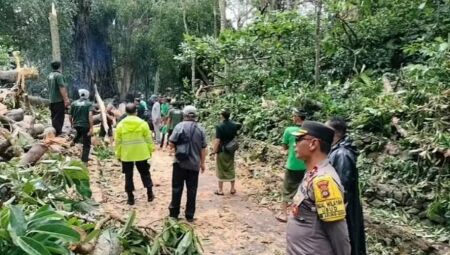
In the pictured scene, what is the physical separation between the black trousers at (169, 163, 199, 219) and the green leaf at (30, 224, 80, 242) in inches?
149

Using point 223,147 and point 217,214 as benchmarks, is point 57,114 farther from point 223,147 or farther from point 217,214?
point 217,214

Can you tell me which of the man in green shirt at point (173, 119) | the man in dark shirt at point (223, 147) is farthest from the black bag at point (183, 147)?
the man in green shirt at point (173, 119)

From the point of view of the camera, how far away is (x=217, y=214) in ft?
26.7

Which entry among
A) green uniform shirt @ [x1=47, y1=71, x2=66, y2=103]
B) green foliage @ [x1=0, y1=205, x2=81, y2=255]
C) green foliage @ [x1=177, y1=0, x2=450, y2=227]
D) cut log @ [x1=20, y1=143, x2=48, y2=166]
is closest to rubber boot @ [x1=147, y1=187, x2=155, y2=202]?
cut log @ [x1=20, y1=143, x2=48, y2=166]

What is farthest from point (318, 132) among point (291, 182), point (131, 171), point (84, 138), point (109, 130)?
point (109, 130)

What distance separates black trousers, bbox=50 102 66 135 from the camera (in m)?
10.6

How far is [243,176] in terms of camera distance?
1120cm

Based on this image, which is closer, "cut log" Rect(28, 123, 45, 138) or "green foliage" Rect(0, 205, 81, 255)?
"green foliage" Rect(0, 205, 81, 255)

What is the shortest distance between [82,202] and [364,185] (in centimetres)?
480

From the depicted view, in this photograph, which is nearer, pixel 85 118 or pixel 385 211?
pixel 385 211

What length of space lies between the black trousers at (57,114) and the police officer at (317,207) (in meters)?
8.42

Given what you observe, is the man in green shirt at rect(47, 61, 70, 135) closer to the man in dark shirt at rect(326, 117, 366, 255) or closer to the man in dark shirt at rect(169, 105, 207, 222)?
the man in dark shirt at rect(169, 105, 207, 222)

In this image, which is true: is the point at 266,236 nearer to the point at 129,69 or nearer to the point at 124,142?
the point at 124,142

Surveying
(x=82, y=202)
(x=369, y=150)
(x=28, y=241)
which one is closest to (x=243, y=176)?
(x=369, y=150)
